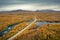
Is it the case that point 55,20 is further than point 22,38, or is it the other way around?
point 55,20

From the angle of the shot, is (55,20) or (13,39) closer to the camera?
(13,39)

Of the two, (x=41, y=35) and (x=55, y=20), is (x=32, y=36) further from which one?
(x=55, y=20)

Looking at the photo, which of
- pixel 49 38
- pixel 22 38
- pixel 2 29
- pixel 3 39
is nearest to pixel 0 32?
pixel 2 29

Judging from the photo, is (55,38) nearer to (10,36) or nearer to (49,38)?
(49,38)

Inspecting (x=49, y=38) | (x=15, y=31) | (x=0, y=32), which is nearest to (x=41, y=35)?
(x=49, y=38)

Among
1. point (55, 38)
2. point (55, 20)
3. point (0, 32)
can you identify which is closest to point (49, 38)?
point (55, 38)

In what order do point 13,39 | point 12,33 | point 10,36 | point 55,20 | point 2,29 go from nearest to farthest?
point 13,39 → point 10,36 → point 12,33 → point 2,29 → point 55,20

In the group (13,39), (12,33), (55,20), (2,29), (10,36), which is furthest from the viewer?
(55,20)

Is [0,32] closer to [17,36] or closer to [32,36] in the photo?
[17,36]
